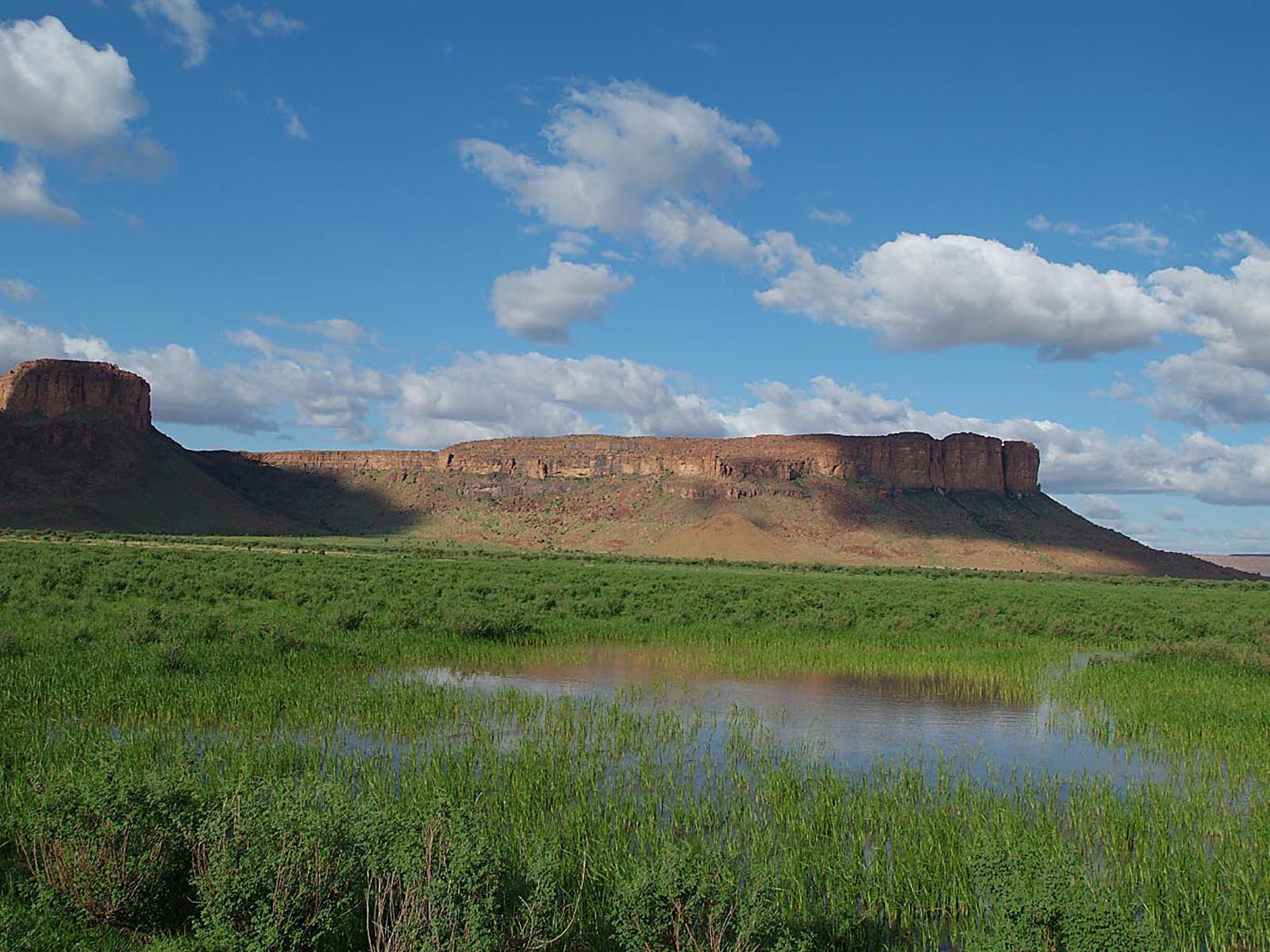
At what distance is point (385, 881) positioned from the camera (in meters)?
5.59

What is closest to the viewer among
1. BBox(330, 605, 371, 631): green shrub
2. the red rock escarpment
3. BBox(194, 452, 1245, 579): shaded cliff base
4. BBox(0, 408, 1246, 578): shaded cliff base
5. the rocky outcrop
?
BBox(330, 605, 371, 631): green shrub

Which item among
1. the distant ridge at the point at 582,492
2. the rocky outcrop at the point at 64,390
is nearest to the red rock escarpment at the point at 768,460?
the distant ridge at the point at 582,492

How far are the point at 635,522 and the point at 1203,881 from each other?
9974cm

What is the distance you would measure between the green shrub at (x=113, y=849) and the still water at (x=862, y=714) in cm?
626

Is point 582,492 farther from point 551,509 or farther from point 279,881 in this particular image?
point 279,881

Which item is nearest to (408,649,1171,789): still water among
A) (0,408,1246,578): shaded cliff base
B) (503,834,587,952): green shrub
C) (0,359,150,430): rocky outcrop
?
(503,834,587,952): green shrub

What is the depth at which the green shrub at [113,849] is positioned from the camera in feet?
18.8

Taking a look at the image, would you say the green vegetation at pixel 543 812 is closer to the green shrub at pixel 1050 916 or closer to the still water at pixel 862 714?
the green shrub at pixel 1050 916

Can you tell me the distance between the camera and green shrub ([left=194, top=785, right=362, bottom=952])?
203 inches

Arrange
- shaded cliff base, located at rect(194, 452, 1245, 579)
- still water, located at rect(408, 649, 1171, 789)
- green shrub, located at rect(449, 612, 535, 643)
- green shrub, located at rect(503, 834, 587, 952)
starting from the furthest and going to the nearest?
shaded cliff base, located at rect(194, 452, 1245, 579) < green shrub, located at rect(449, 612, 535, 643) < still water, located at rect(408, 649, 1171, 789) < green shrub, located at rect(503, 834, 587, 952)


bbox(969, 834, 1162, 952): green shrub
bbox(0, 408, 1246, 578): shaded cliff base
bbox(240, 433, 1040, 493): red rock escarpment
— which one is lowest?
bbox(969, 834, 1162, 952): green shrub

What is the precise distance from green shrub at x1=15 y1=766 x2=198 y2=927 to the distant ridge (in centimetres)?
8600

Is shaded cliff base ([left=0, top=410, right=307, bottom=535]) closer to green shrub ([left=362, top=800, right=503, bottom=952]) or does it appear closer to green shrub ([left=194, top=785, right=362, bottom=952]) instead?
green shrub ([left=194, top=785, right=362, bottom=952])

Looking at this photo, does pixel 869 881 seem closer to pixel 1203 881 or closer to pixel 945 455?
pixel 1203 881
